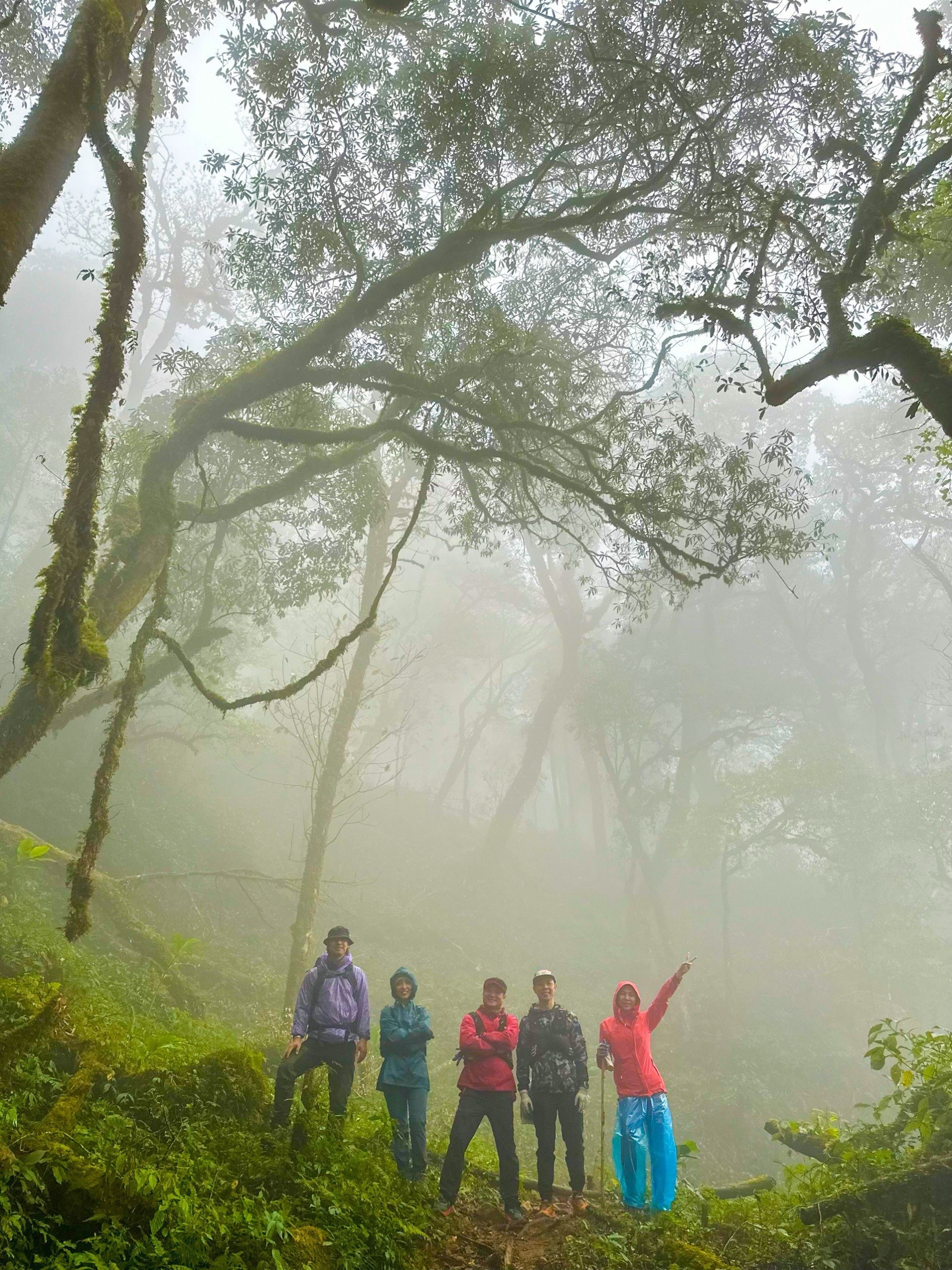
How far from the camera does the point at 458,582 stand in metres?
35.0

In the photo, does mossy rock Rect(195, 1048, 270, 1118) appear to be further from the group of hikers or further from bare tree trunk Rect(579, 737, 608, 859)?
bare tree trunk Rect(579, 737, 608, 859)

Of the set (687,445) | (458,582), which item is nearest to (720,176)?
(687,445)

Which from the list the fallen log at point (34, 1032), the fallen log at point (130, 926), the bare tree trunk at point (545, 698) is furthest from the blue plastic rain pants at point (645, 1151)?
the bare tree trunk at point (545, 698)

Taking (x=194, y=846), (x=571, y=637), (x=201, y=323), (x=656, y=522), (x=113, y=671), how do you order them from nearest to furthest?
(x=656, y=522)
(x=194, y=846)
(x=113, y=671)
(x=571, y=637)
(x=201, y=323)

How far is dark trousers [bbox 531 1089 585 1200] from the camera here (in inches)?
248

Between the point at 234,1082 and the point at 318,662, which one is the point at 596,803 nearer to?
the point at 318,662

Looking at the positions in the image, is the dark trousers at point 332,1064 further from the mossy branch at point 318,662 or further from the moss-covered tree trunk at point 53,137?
the moss-covered tree trunk at point 53,137

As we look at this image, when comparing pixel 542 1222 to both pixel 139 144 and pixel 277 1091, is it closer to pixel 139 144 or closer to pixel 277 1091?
pixel 277 1091

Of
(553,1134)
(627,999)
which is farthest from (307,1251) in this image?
(627,999)

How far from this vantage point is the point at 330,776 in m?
15.2

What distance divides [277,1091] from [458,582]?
29741mm

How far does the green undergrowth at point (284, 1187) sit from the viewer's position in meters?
Answer: 3.50

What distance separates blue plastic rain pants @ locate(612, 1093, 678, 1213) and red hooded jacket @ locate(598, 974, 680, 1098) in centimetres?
10

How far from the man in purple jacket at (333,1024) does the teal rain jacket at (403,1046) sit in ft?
0.61
